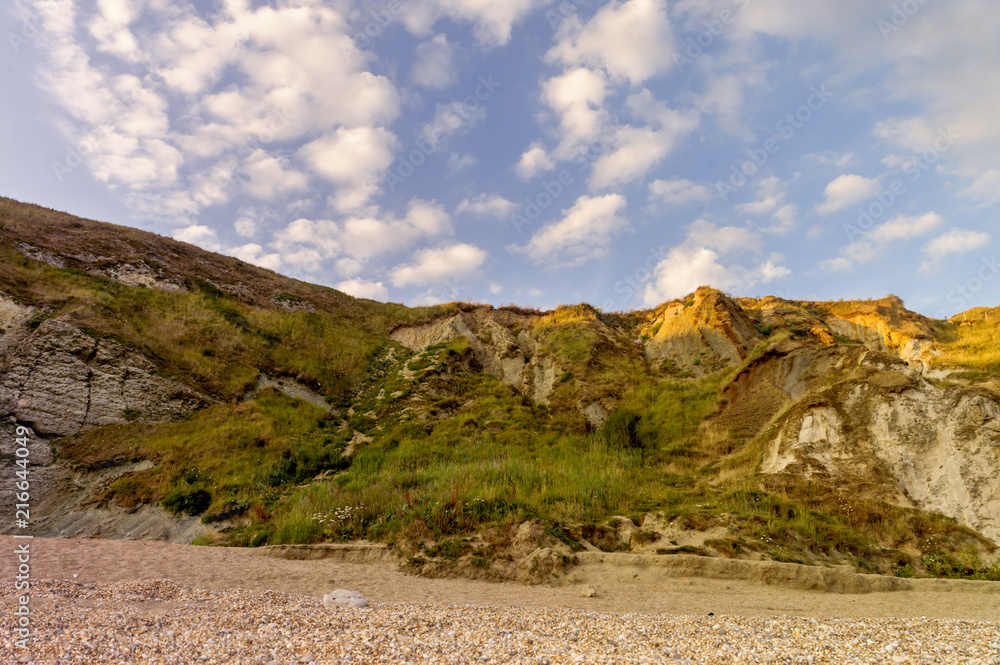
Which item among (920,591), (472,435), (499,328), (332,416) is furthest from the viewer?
(499,328)

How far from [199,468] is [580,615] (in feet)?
48.8

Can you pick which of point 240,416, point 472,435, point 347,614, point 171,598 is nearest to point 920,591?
point 347,614

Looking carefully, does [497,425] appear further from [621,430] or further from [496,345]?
[496,345]

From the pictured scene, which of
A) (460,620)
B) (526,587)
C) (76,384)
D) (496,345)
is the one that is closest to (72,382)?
(76,384)

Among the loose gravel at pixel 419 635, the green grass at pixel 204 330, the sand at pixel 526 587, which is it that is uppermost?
the green grass at pixel 204 330

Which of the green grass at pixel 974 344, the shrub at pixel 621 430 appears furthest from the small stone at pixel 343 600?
the green grass at pixel 974 344

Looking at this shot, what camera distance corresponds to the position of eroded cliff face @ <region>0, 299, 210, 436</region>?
17.0 m

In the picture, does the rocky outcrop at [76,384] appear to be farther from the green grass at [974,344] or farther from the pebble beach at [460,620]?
the green grass at [974,344]

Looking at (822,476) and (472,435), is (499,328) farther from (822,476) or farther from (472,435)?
(822,476)

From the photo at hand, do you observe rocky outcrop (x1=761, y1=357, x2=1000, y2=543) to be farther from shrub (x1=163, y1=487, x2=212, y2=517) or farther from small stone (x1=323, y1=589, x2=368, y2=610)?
shrub (x1=163, y1=487, x2=212, y2=517)

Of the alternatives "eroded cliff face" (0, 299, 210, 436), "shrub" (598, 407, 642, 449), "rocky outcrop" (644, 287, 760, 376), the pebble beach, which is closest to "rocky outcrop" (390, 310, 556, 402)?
"shrub" (598, 407, 642, 449)

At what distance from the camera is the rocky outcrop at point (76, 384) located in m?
17.0

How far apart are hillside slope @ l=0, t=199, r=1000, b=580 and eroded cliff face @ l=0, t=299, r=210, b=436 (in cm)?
8

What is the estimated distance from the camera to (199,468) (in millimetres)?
16156
